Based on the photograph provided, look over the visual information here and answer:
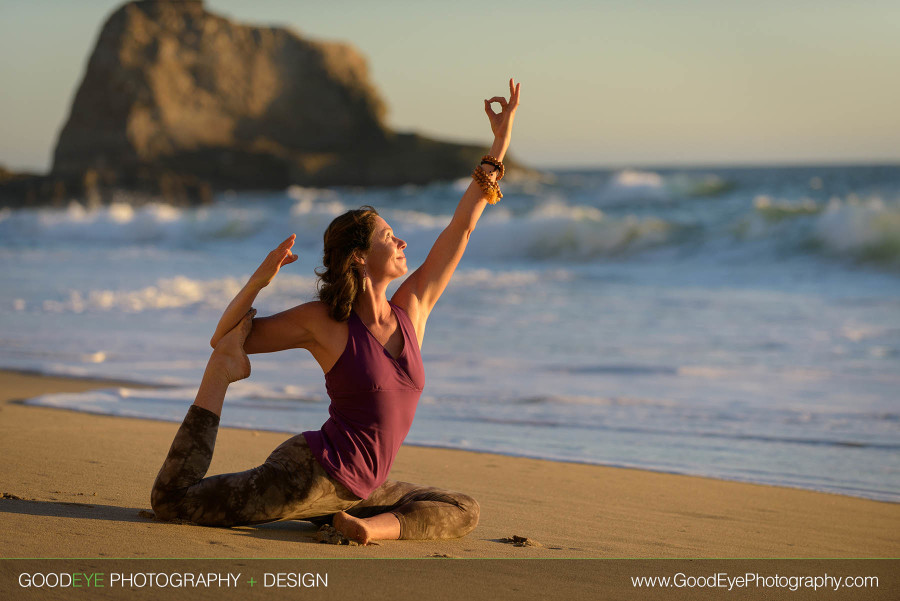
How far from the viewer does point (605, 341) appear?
33.3 feet

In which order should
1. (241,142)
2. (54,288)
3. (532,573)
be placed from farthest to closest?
1. (241,142)
2. (54,288)
3. (532,573)

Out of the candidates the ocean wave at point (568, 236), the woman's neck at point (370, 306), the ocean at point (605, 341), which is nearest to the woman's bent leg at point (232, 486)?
the woman's neck at point (370, 306)

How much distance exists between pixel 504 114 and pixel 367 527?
1.63 metres

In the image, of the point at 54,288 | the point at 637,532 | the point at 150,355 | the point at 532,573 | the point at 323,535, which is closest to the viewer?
the point at 532,573

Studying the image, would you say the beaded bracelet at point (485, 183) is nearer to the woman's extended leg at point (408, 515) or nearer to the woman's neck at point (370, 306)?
the woman's neck at point (370, 306)

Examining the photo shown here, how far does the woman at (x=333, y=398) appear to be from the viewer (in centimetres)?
341

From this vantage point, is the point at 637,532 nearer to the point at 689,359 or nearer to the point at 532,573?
the point at 532,573

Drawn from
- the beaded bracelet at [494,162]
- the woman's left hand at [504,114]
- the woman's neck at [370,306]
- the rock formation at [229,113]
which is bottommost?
the woman's neck at [370,306]

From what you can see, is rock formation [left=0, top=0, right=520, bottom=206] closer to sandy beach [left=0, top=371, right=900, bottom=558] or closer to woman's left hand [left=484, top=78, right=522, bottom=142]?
sandy beach [left=0, top=371, right=900, bottom=558]

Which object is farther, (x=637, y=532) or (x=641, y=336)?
(x=641, y=336)

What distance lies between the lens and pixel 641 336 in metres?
10.5

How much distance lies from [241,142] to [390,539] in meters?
70.9

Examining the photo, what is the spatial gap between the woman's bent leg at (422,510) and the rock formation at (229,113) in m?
62.0

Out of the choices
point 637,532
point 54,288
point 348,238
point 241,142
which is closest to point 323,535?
point 348,238
